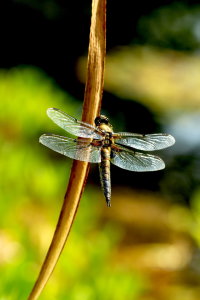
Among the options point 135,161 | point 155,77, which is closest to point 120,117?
point 155,77

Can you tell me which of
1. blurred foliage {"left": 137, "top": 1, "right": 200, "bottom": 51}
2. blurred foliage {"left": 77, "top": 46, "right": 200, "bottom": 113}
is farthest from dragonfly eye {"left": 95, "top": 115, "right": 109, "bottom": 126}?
blurred foliage {"left": 77, "top": 46, "right": 200, "bottom": 113}

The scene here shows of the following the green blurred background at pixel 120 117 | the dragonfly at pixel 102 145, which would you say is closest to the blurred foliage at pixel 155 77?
the green blurred background at pixel 120 117

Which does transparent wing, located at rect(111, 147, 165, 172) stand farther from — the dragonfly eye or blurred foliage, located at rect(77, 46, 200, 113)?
blurred foliage, located at rect(77, 46, 200, 113)

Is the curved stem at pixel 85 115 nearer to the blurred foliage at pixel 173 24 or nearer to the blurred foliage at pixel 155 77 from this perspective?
the blurred foliage at pixel 173 24

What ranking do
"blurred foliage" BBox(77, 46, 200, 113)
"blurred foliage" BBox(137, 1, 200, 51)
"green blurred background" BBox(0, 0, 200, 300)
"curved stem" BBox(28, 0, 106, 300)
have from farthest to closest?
"blurred foliage" BBox(77, 46, 200, 113), "blurred foliage" BBox(137, 1, 200, 51), "green blurred background" BBox(0, 0, 200, 300), "curved stem" BBox(28, 0, 106, 300)

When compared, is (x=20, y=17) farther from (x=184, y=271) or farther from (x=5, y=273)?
(x=5, y=273)

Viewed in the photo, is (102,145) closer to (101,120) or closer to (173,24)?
(101,120)

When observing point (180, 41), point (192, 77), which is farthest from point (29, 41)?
point (192, 77)
